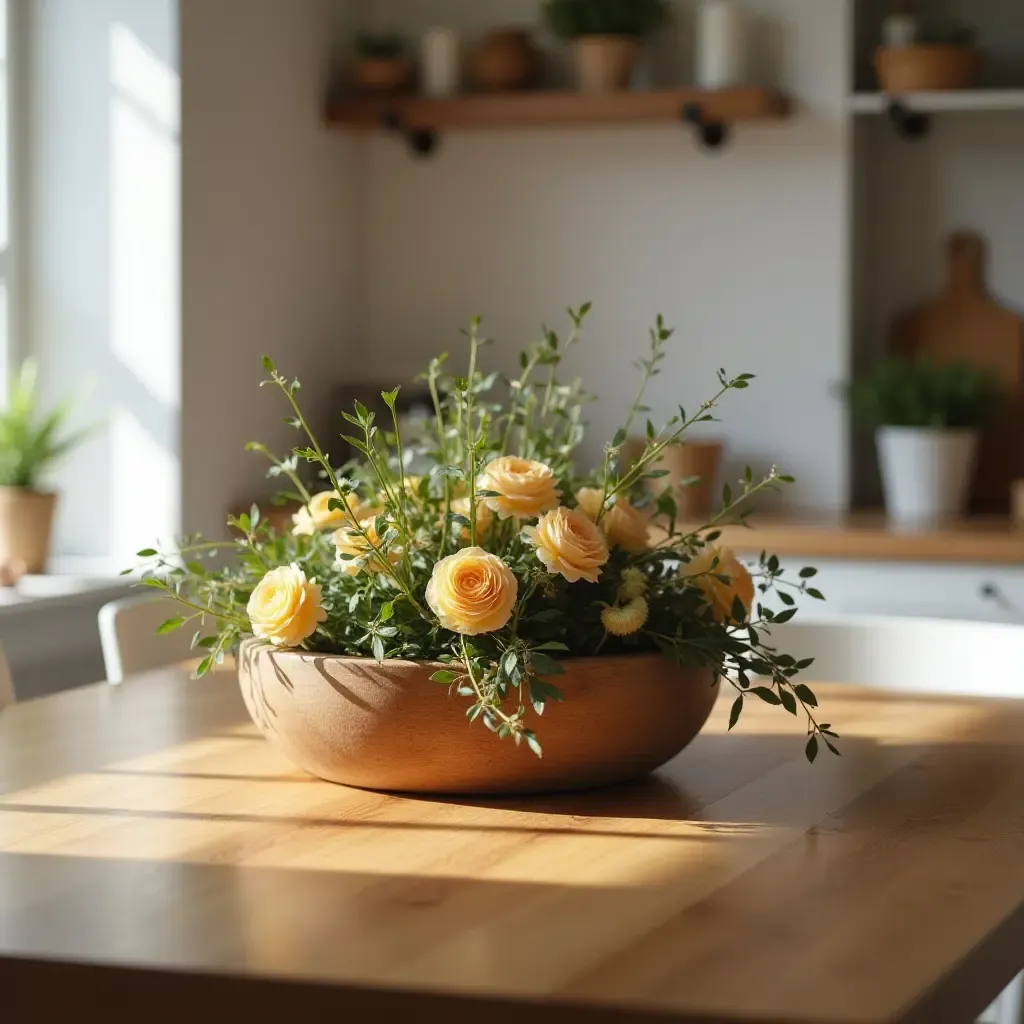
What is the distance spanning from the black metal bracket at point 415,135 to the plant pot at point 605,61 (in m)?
0.37

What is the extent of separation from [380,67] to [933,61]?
1.15m

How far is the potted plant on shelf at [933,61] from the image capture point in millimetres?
3512

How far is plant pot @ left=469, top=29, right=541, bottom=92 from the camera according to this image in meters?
3.65

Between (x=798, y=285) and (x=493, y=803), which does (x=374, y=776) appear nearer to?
(x=493, y=803)

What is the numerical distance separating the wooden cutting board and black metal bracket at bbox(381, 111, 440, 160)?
1.14 m

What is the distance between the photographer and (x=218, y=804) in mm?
1402

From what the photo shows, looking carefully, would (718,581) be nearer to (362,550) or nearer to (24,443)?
(362,550)

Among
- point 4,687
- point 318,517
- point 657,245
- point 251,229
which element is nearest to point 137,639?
point 4,687

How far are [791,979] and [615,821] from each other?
0.39 meters

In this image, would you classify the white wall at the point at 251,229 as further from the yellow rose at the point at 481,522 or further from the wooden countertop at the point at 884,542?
the yellow rose at the point at 481,522

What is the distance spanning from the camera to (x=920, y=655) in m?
2.19

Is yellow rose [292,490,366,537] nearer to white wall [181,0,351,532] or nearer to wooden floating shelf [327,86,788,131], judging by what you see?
white wall [181,0,351,532]

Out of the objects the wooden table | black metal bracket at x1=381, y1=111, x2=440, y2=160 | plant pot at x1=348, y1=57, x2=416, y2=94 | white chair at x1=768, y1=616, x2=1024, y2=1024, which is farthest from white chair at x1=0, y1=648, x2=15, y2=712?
plant pot at x1=348, y1=57, x2=416, y2=94

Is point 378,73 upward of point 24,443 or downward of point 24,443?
upward
